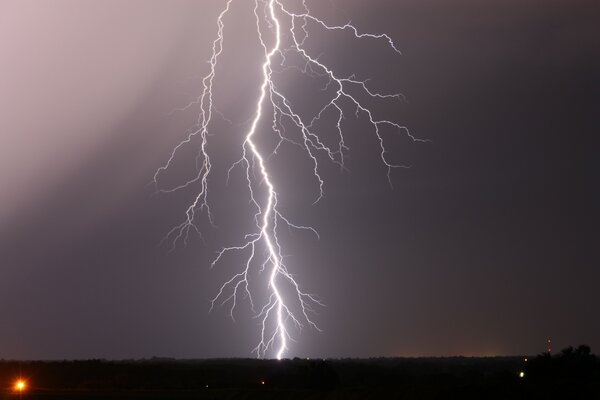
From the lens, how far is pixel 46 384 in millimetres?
76375

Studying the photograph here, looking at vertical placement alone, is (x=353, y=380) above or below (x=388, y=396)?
above

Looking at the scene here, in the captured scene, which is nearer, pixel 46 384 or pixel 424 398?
pixel 424 398

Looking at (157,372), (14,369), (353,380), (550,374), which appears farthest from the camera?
(14,369)

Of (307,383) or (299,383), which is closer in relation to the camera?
(307,383)

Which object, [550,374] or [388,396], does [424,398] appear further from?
[550,374]

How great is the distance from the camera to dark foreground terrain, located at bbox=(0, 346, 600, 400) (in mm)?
46250

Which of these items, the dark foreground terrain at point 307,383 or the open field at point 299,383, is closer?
the dark foreground terrain at point 307,383

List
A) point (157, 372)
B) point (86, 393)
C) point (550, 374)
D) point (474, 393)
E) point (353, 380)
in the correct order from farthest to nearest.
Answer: point (157, 372) < point (353, 380) < point (86, 393) < point (550, 374) < point (474, 393)

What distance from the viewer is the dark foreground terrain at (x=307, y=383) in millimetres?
46250

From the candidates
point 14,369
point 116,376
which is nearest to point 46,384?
point 116,376

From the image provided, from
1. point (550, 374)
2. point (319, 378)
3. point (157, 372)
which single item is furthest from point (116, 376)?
point (550, 374)

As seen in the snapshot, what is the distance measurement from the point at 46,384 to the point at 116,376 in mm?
5188

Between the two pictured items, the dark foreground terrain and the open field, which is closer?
the dark foreground terrain

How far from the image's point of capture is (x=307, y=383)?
207 ft
